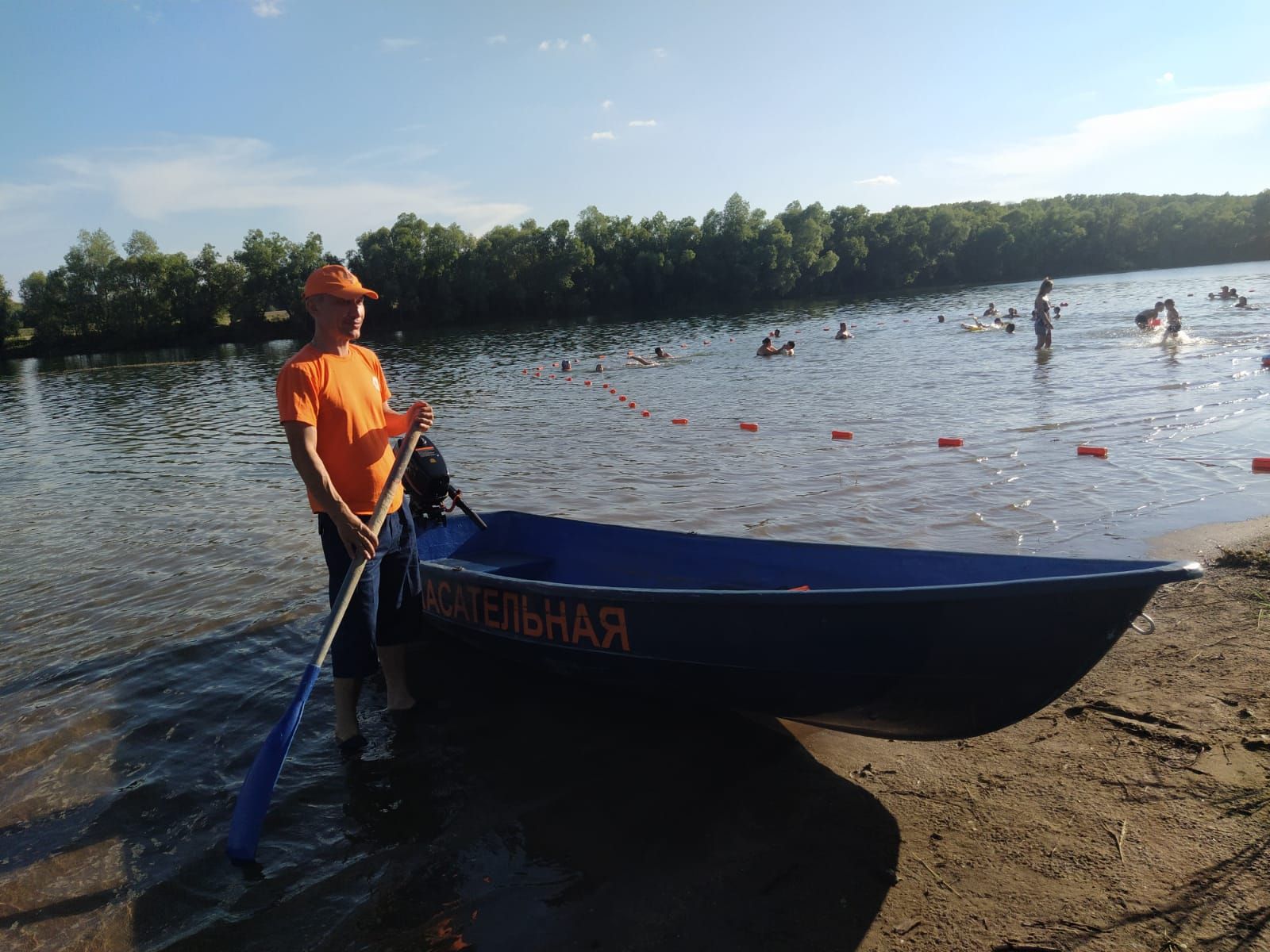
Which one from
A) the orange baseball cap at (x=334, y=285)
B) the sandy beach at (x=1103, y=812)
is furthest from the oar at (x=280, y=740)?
the sandy beach at (x=1103, y=812)

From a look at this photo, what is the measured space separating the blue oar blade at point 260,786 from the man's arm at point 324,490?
2.08ft

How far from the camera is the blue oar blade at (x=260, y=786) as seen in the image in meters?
3.64

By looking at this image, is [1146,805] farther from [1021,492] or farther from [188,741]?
[1021,492]

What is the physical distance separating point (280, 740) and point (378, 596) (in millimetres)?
867

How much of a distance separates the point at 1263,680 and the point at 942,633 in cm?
222

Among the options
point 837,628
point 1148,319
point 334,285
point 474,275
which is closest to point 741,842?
point 837,628

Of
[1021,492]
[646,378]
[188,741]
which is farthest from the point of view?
[646,378]

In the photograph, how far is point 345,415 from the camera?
13.1 feet

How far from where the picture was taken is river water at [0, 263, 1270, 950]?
330 cm

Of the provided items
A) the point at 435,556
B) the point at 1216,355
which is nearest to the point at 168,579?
the point at 435,556

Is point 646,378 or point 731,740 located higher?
point 646,378

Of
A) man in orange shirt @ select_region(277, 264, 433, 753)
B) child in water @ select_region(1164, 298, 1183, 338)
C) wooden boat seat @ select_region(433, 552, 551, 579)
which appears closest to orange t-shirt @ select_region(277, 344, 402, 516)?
man in orange shirt @ select_region(277, 264, 433, 753)

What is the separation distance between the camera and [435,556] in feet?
21.0

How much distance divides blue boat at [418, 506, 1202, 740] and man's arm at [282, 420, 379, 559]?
2.99 ft
